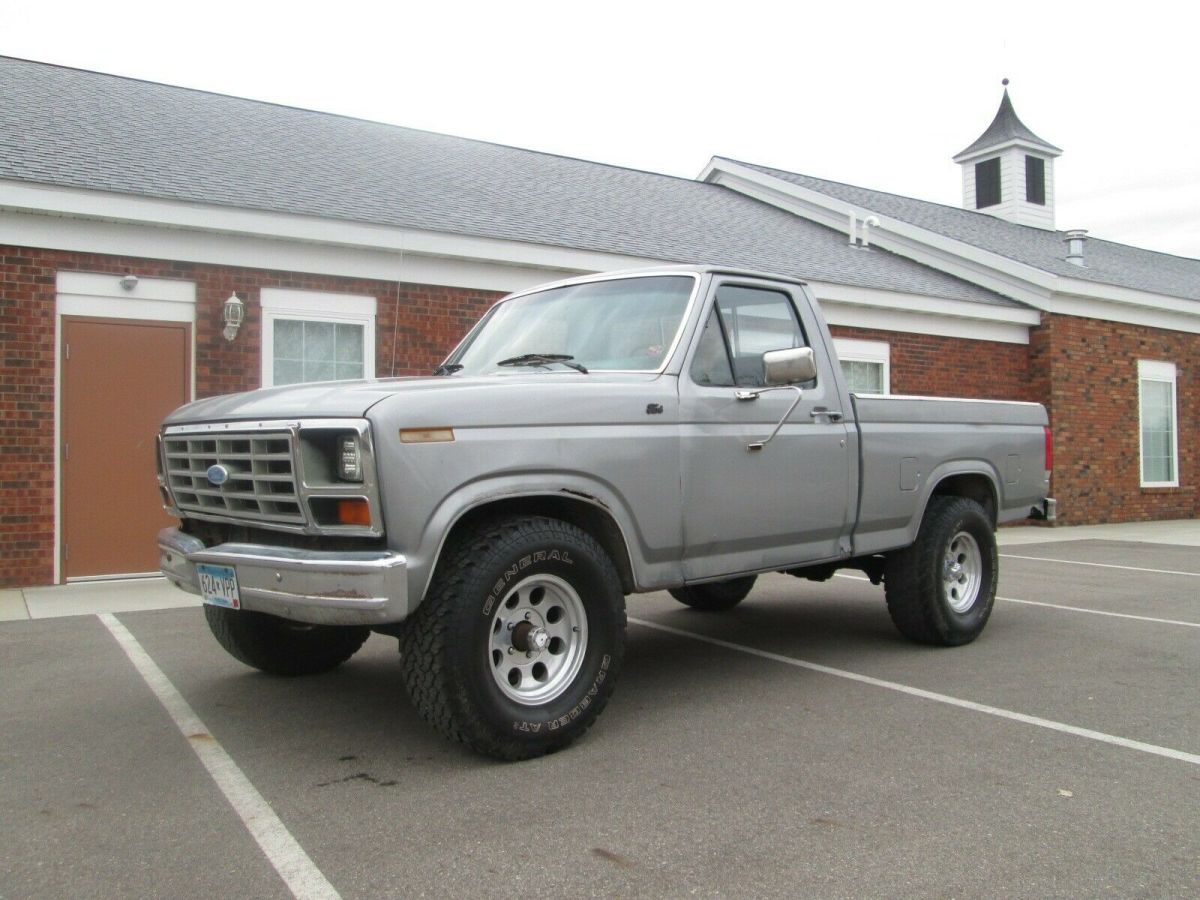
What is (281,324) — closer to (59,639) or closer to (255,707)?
(59,639)

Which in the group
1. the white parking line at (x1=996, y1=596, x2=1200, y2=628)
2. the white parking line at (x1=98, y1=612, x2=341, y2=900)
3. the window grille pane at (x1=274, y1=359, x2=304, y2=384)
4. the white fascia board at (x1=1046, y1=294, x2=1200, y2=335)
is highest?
the white fascia board at (x1=1046, y1=294, x2=1200, y2=335)

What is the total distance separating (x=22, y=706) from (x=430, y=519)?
2646 millimetres

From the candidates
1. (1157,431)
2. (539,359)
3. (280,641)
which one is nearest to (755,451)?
(539,359)

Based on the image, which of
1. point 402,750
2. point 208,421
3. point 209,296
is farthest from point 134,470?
point 402,750

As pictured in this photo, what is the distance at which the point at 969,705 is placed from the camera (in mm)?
4887

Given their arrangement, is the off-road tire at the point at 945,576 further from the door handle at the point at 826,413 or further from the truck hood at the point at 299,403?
the truck hood at the point at 299,403

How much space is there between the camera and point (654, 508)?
454 cm

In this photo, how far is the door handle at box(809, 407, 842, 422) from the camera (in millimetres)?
5395

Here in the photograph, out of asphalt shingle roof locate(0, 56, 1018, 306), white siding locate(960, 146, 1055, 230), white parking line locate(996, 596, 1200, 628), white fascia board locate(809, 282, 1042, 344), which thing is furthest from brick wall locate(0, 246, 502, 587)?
white siding locate(960, 146, 1055, 230)

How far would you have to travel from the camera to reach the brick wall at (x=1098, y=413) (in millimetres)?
16109

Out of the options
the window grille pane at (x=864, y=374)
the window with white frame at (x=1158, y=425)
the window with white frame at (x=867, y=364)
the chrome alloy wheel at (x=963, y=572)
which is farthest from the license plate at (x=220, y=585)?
the window with white frame at (x=1158, y=425)

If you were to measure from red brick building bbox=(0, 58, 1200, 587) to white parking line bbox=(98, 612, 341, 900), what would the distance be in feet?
13.8

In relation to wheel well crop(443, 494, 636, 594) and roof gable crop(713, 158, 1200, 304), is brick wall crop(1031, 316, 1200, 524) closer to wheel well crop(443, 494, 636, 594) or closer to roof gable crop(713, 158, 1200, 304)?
roof gable crop(713, 158, 1200, 304)

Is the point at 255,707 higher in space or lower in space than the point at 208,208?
lower
